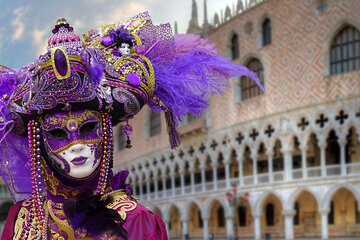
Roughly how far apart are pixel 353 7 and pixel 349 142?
175 inches

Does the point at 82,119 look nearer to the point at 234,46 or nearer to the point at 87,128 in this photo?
the point at 87,128

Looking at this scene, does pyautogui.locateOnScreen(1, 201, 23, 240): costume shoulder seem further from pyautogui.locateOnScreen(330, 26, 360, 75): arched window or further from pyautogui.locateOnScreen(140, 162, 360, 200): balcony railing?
pyautogui.locateOnScreen(330, 26, 360, 75): arched window

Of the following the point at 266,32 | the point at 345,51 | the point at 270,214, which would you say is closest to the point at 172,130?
the point at 345,51

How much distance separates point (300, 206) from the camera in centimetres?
2105

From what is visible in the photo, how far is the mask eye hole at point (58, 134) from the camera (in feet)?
5.90

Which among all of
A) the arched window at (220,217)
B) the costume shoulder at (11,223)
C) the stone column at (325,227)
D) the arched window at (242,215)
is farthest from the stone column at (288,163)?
the costume shoulder at (11,223)

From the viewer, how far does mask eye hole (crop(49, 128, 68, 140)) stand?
5.90 feet

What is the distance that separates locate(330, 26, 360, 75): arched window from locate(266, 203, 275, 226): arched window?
634 centimetres

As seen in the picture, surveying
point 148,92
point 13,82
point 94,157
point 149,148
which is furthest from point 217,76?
point 149,148

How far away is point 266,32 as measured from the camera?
20.8 m

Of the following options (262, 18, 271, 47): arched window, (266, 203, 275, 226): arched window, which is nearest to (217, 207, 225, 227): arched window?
(266, 203, 275, 226): arched window

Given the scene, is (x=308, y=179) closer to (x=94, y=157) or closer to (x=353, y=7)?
(x=353, y=7)

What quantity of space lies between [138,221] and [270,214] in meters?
21.3

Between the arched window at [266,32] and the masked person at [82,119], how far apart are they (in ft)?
62.8
